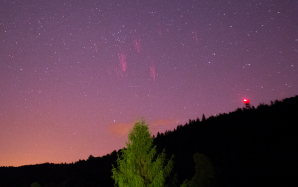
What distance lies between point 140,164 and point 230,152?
32933mm

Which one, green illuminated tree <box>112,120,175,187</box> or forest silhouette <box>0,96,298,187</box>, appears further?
forest silhouette <box>0,96,298,187</box>

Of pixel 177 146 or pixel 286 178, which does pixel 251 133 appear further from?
pixel 286 178

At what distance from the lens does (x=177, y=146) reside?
2753 inches

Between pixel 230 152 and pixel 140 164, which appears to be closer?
pixel 140 164

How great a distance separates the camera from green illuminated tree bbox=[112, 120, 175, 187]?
17.6m

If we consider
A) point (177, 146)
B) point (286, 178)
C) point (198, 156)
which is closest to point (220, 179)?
point (198, 156)

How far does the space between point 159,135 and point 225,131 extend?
35.0 meters

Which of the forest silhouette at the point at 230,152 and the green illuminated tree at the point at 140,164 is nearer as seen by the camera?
the green illuminated tree at the point at 140,164

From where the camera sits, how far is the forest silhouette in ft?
108

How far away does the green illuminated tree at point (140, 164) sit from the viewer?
1756 cm

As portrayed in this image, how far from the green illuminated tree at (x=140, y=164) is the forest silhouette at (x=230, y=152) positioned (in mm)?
4777

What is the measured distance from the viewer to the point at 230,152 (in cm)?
4659

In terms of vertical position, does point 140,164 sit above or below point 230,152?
below

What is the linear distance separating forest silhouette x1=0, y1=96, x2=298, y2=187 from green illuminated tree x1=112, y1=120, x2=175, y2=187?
15.7 feet
